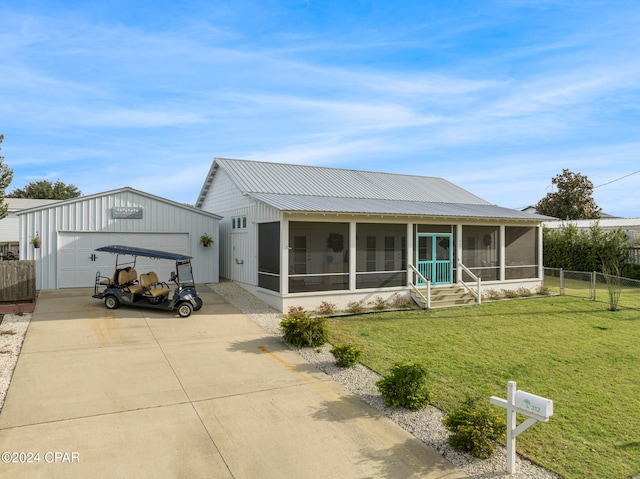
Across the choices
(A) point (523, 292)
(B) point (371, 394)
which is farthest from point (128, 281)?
(A) point (523, 292)

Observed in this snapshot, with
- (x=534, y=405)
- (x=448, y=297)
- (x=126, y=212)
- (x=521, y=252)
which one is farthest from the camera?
(x=521, y=252)

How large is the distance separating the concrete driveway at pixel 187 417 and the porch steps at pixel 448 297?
7074 millimetres

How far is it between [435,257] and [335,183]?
624 centimetres

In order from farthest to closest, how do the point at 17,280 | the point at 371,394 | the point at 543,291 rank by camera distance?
the point at 543,291, the point at 17,280, the point at 371,394

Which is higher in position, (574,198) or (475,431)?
(574,198)

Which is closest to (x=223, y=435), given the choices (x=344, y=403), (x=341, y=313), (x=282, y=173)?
(x=344, y=403)

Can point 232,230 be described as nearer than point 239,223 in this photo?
No

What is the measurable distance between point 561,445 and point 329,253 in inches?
369

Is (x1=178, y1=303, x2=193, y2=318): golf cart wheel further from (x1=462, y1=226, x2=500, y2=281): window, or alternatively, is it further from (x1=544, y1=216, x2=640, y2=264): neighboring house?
(x1=544, y1=216, x2=640, y2=264): neighboring house

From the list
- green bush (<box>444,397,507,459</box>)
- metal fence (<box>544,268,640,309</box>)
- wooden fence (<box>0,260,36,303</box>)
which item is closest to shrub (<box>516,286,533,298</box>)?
metal fence (<box>544,268,640,309</box>)

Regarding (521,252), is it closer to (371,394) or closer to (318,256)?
(318,256)

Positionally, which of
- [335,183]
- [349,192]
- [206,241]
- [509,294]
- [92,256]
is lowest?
[509,294]

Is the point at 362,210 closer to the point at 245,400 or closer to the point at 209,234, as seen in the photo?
the point at 209,234

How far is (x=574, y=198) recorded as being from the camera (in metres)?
39.0
